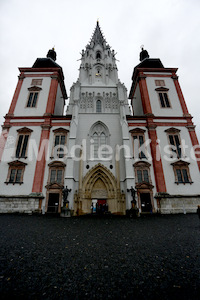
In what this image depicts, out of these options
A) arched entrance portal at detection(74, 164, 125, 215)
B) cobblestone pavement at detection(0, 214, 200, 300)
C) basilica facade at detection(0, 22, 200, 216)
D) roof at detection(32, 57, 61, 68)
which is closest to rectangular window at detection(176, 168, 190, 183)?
basilica facade at detection(0, 22, 200, 216)

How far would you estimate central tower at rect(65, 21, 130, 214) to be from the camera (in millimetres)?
15359

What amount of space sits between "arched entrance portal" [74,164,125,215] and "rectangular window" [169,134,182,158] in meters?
7.49

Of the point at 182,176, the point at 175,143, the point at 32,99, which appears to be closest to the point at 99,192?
the point at 182,176

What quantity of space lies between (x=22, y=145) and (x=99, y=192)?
32.8 ft

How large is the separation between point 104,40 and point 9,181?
2969cm

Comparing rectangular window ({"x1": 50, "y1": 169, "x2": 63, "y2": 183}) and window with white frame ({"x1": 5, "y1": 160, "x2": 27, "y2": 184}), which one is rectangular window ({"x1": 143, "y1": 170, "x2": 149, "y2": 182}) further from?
window with white frame ({"x1": 5, "y1": 160, "x2": 27, "y2": 184})

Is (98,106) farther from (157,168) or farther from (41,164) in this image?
(157,168)

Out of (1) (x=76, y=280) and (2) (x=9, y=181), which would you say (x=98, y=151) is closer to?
(2) (x=9, y=181)

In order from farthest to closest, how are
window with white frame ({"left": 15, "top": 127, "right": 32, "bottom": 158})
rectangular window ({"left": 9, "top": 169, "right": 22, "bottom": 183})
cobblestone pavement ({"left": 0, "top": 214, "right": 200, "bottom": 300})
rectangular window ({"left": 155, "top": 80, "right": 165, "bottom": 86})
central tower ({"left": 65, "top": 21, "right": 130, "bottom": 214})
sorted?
rectangular window ({"left": 155, "top": 80, "right": 165, "bottom": 86}), window with white frame ({"left": 15, "top": 127, "right": 32, "bottom": 158}), central tower ({"left": 65, "top": 21, "right": 130, "bottom": 214}), rectangular window ({"left": 9, "top": 169, "right": 22, "bottom": 183}), cobblestone pavement ({"left": 0, "top": 214, "right": 200, "bottom": 300})

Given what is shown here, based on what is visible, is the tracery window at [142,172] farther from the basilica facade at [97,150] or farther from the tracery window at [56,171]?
the tracery window at [56,171]

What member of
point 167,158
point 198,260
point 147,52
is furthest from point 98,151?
point 147,52

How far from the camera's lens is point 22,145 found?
16.2 meters

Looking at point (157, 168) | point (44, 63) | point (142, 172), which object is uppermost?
point (44, 63)

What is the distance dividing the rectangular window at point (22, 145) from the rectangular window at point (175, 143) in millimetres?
16387
